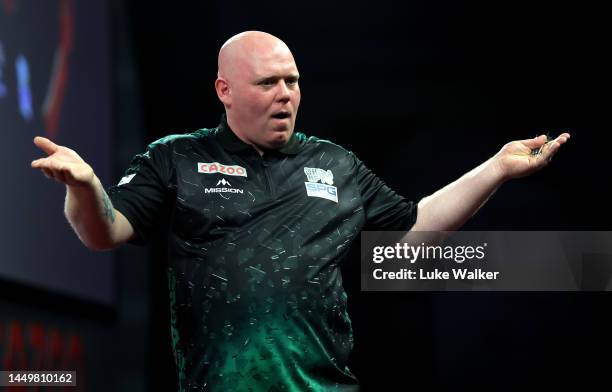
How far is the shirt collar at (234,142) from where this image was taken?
2088 mm

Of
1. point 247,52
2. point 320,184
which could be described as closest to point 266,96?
point 247,52

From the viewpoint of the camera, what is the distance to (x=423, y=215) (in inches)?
85.4

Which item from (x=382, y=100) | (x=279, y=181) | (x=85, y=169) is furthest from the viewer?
(x=382, y=100)

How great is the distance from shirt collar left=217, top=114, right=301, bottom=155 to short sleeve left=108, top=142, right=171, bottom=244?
0.16m

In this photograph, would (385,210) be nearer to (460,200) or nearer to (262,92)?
(460,200)

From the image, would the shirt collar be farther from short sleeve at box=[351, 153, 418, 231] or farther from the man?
short sleeve at box=[351, 153, 418, 231]

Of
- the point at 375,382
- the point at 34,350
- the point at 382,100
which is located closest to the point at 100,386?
the point at 34,350

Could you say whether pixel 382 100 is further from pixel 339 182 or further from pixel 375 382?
pixel 339 182

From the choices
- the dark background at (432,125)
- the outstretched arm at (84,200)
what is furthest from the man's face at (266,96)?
the dark background at (432,125)

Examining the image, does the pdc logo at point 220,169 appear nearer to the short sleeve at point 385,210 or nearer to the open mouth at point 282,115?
the open mouth at point 282,115

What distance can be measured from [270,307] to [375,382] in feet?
6.79

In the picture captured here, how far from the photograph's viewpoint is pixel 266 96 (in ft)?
6.76

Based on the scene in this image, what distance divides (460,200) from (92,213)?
35.7 inches

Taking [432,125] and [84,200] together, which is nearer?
[84,200]
